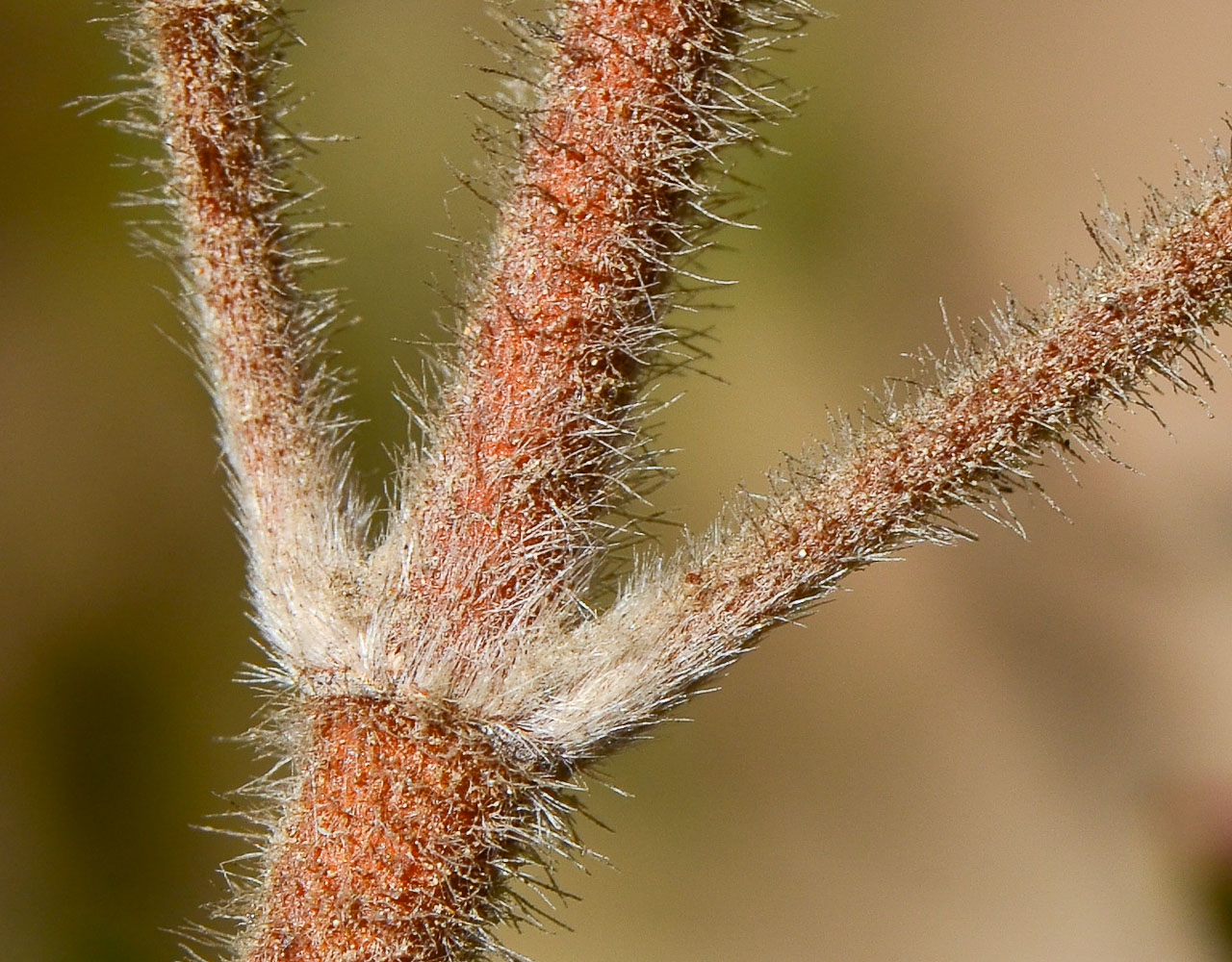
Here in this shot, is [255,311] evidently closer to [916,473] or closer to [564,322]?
[564,322]

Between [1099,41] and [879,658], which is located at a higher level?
[1099,41]

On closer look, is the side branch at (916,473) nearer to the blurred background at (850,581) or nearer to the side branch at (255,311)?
the side branch at (255,311)

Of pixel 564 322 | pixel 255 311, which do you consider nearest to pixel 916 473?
pixel 564 322

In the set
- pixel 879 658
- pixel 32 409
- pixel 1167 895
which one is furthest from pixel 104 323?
pixel 1167 895

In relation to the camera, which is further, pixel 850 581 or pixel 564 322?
pixel 850 581

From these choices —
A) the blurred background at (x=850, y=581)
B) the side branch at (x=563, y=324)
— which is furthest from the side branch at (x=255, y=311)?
the blurred background at (x=850, y=581)

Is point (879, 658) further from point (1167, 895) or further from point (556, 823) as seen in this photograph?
point (556, 823)

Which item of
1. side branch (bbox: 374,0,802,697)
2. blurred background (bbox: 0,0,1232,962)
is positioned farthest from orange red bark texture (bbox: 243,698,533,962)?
blurred background (bbox: 0,0,1232,962)
